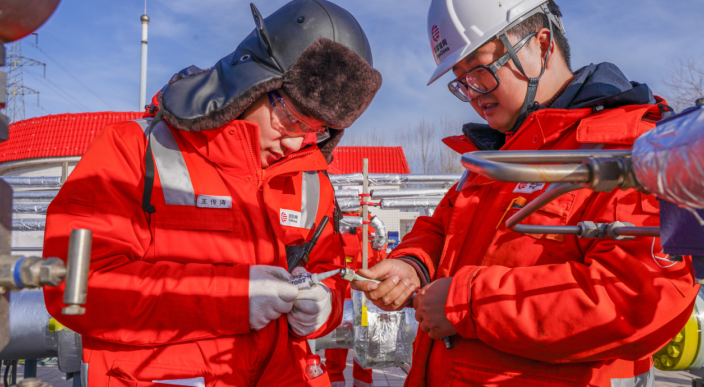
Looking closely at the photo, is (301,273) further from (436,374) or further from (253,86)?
(253,86)

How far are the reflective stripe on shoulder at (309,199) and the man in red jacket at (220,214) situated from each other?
10 millimetres

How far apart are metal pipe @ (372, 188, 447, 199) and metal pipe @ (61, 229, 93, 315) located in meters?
9.30

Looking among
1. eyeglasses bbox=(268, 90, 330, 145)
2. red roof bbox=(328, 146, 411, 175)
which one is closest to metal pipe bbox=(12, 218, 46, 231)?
eyeglasses bbox=(268, 90, 330, 145)

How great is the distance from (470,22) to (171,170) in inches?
61.3

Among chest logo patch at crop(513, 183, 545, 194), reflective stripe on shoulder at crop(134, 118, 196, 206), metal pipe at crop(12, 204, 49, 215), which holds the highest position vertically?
metal pipe at crop(12, 204, 49, 215)

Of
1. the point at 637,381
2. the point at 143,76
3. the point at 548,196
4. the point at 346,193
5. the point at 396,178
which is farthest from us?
the point at 143,76

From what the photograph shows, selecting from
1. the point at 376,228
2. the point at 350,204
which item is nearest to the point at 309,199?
the point at 350,204

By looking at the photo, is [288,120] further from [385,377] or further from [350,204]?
[350,204]

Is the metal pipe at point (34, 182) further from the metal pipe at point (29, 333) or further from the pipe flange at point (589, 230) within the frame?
the pipe flange at point (589, 230)

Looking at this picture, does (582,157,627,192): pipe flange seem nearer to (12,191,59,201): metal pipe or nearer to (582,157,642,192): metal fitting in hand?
(582,157,642,192): metal fitting in hand

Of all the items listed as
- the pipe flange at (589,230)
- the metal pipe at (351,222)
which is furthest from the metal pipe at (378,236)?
the pipe flange at (589,230)

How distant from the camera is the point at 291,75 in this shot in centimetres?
194

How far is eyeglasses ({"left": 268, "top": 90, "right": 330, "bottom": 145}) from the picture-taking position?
2.06 m

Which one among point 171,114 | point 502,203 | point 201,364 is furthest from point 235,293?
point 502,203
